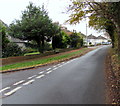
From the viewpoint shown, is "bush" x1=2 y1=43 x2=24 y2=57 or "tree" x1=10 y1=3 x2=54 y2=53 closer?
"bush" x1=2 y1=43 x2=24 y2=57

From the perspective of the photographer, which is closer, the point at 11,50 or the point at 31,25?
the point at 11,50

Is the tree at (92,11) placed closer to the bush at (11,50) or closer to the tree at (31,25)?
the tree at (31,25)

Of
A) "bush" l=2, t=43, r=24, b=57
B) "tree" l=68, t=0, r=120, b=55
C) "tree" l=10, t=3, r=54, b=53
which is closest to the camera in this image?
"tree" l=68, t=0, r=120, b=55

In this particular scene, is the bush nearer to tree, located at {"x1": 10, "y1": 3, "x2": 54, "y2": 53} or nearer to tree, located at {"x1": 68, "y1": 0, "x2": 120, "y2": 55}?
tree, located at {"x1": 10, "y1": 3, "x2": 54, "y2": 53}

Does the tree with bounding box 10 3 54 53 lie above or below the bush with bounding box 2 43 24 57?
above

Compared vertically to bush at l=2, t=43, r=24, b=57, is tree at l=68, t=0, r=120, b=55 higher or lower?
higher

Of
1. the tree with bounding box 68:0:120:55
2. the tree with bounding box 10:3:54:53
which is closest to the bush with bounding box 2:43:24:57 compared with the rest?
the tree with bounding box 10:3:54:53

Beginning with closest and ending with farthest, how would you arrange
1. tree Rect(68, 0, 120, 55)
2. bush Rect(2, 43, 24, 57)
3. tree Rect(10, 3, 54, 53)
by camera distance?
1. tree Rect(68, 0, 120, 55)
2. bush Rect(2, 43, 24, 57)
3. tree Rect(10, 3, 54, 53)

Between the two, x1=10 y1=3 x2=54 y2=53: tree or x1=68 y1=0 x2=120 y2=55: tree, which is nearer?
x1=68 y1=0 x2=120 y2=55: tree

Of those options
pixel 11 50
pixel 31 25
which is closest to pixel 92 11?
pixel 31 25

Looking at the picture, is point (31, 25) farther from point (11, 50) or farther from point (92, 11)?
point (92, 11)

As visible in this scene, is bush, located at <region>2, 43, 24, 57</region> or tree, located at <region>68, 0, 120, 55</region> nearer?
tree, located at <region>68, 0, 120, 55</region>

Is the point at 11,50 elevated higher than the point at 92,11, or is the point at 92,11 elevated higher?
the point at 92,11

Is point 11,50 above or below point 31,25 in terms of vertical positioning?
below
